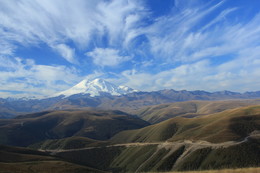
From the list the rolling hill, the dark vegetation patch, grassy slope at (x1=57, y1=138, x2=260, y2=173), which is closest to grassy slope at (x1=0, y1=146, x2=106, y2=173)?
the rolling hill

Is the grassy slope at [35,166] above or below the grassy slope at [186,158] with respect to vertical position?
above

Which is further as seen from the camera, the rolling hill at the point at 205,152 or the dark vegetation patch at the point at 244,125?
the dark vegetation patch at the point at 244,125

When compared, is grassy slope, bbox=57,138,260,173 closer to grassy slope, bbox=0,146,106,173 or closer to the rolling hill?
the rolling hill

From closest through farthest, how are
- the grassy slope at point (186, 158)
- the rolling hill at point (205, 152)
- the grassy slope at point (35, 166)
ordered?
1. the grassy slope at point (35, 166)
2. the grassy slope at point (186, 158)
3. the rolling hill at point (205, 152)

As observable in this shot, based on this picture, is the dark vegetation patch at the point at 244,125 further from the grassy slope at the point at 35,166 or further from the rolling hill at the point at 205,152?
the grassy slope at the point at 35,166

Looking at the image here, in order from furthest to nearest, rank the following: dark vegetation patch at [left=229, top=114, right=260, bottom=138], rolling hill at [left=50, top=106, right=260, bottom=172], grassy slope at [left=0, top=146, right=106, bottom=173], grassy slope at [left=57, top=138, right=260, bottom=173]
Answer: dark vegetation patch at [left=229, top=114, right=260, bottom=138]
rolling hill at [left=50, top=106, right=260, bottom=172]
grassy slope at [left=57, top=138, right=260, bottom=173]
grassy slope at [left=0, top=146, right=106, bottom=173]

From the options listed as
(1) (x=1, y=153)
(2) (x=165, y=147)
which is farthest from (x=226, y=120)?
(1) (x=1, y=153)

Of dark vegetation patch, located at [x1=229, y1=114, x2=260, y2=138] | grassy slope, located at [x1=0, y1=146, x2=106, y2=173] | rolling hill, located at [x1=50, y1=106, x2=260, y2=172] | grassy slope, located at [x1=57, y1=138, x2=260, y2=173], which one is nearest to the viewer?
grassy slope, located at [x1=0, y1=146, x2=106, y2=173]

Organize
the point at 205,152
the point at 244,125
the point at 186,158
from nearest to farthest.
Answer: the point at 186,158 < the point at 205,152 < the point at 244,125

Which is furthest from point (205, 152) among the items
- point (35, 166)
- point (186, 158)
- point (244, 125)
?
point (35, 166)

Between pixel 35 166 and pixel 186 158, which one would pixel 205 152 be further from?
pixel 35 166

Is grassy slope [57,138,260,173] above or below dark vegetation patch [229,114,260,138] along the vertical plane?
below

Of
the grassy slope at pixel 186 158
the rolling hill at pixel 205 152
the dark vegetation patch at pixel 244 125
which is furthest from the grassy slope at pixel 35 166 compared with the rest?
the dark vegetation patch at pixel 244 125
